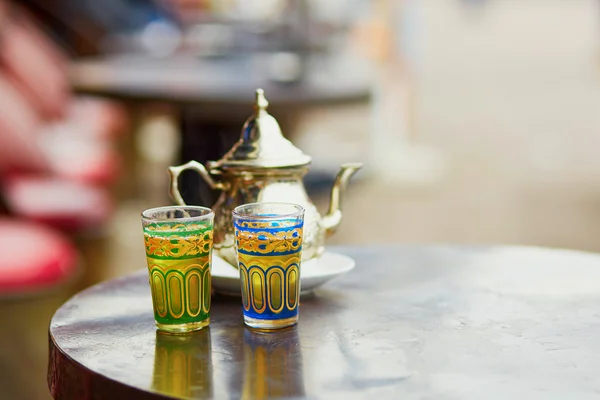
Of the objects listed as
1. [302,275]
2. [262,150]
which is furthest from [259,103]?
[302,275]

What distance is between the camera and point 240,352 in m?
0.93

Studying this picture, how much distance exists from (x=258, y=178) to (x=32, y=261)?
3.54ft

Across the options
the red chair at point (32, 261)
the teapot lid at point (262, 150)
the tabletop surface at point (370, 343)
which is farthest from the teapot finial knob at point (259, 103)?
the red chair at point (32, 261)

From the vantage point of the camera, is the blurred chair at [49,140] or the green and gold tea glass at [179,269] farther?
the blurred chair at [49,140]

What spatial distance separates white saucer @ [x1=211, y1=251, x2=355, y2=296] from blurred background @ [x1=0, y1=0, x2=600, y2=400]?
0.69 metres

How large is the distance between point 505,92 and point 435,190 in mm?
4568

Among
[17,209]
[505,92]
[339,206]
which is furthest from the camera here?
[505,92]

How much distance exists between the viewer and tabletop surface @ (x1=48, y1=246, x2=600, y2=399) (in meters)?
0.84

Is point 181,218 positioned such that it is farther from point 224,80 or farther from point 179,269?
point 224,80

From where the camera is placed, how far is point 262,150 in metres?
1.12

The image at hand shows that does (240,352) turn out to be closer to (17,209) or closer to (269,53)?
(17,209)

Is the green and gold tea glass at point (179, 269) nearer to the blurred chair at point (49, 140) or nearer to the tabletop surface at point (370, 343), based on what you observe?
the tabletop surface at point (370, 343)

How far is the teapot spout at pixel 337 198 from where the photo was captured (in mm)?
1169

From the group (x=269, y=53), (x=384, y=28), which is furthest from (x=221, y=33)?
(x=384, y=28)
